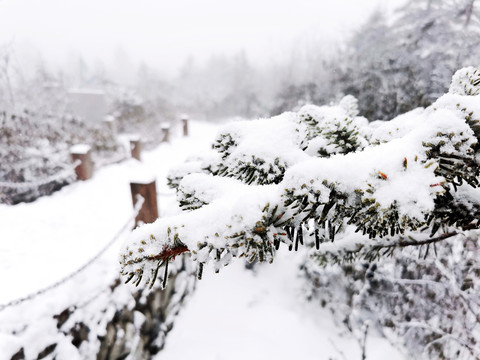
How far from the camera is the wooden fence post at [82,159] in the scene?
588cm

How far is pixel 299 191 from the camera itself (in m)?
0.68

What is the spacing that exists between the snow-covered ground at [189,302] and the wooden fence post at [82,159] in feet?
3.26

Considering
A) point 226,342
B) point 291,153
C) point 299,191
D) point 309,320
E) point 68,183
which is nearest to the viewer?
point 299,191

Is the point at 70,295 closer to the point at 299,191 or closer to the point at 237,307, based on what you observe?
the point at 237,307

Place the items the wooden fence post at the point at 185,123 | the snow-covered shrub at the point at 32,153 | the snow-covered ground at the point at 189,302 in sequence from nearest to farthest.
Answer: the snow-covered ground at the point at 189,302
the snow-covered shrub at the point at 32,153
the wooden fence post at the point at 185,123

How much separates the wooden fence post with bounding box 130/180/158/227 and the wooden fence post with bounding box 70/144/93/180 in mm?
3054

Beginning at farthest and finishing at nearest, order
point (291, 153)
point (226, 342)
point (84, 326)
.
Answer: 1. point (226, 342)
2. point (84, 326)
3. point (291, 153)

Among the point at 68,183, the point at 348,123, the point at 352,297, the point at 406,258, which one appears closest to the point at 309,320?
the point at 352,297

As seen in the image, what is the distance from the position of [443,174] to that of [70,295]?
3.27 m

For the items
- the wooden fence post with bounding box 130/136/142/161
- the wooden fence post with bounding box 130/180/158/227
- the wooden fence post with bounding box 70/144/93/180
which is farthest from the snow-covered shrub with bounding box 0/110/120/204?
the wooden fence post with bounding box 130/180/158/227

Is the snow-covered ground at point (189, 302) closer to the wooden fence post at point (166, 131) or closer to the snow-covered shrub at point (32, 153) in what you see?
the snow-covered shrub at point (32, 153)

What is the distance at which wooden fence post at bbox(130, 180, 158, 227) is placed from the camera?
355 cm

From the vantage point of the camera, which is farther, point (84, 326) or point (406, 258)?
point (406, 258)

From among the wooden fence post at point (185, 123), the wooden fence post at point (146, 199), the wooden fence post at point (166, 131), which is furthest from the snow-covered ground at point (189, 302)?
the wooden fence post at point (185, 123)
